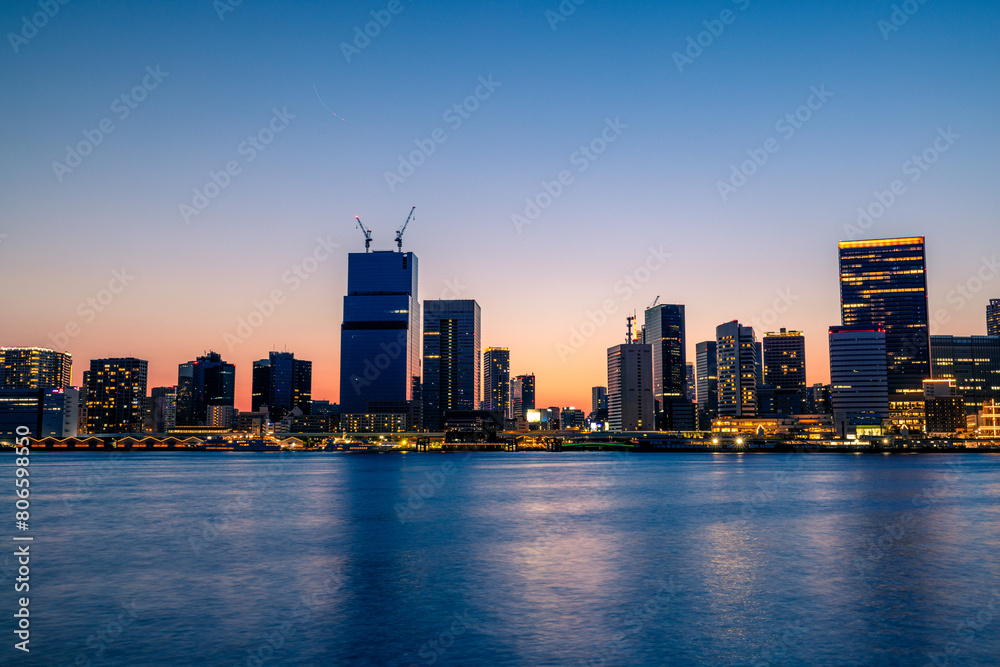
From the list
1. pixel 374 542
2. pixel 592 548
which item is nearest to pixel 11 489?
pixel 374 542

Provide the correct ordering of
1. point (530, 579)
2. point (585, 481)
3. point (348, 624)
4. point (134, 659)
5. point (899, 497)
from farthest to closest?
1. point (585, 481)
2. point (899, 497)
3. point (530, 579)
4. point (348, 624)
5. point (134, 659)

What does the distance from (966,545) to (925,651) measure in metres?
27.2

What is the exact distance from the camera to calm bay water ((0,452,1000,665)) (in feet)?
81.5

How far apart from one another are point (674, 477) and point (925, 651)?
10315cm

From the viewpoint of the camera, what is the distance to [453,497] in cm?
8262

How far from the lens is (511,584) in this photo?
35062 mm

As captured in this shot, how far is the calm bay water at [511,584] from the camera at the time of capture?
81.5ft

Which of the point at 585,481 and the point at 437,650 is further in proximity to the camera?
the point at 585,481

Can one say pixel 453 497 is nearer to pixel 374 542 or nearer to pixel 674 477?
pixel 374 542

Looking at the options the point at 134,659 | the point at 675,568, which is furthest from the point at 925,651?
the point at 134,659

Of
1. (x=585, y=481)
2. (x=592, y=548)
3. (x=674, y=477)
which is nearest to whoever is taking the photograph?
(x=592, y=548)

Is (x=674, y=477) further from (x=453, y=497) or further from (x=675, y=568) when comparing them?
(x=675, y=568)

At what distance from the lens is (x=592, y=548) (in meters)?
45.9

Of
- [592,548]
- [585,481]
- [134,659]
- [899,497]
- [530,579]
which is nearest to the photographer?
[134,659]
